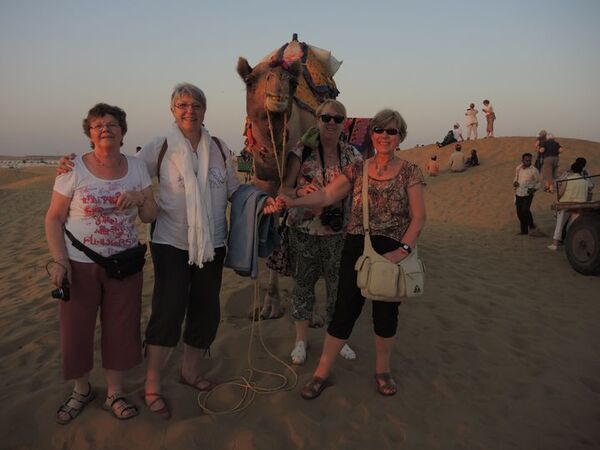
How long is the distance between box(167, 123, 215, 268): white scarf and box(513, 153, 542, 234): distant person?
922 cm

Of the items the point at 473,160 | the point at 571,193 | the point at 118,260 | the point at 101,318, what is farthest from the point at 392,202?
the point at 473,160

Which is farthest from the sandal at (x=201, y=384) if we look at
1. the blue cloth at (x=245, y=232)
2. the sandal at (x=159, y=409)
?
the blue cloth at (x=245, y=232)

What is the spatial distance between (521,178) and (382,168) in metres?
8.61

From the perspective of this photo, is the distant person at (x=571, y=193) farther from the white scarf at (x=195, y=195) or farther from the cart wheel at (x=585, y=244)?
the white scarf at (x=195, y=195)

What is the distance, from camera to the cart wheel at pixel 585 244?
21.7 ft

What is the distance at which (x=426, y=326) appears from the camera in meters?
4.52

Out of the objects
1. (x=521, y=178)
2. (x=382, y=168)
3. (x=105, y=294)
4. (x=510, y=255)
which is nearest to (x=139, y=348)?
(x=105, y=294)

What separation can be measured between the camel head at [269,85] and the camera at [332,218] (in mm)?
1024

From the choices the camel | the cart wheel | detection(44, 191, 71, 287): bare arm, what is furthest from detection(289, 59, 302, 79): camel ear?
the cart wheel

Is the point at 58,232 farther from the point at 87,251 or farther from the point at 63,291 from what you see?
the point at 63,291

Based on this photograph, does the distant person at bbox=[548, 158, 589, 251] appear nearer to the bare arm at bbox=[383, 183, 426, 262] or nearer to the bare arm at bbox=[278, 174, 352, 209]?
the bare arm at bbox=[383, 183, 426, 262]

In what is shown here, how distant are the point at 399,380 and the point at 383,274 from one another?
1.22 metres

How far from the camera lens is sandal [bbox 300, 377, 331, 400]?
3056mm

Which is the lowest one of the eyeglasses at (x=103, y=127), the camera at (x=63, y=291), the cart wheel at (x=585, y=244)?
the cart wheel at (x=585, y=244)
